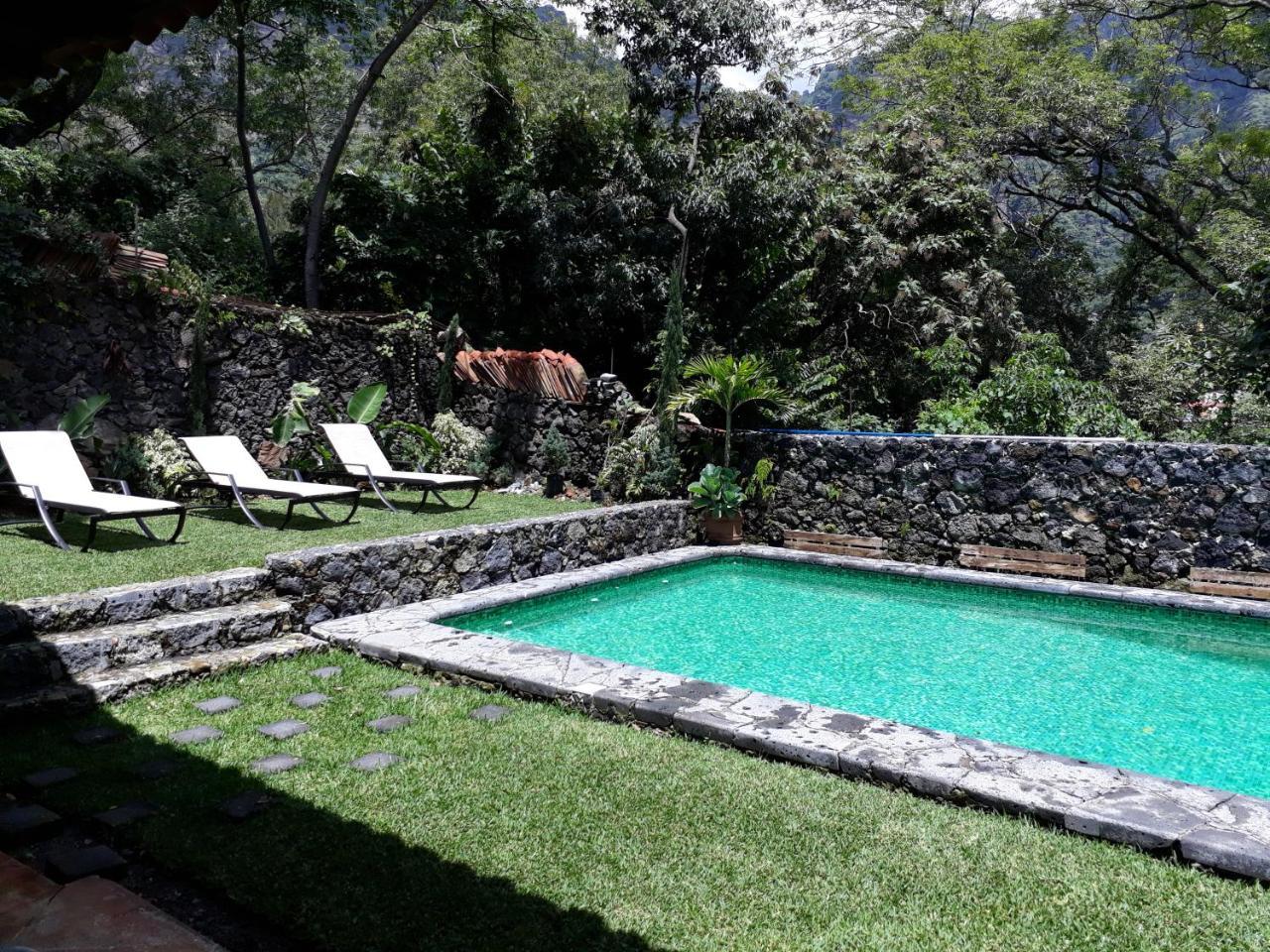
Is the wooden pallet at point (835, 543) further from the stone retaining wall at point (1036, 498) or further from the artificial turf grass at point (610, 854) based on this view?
the artificial turf grass at point (610, 854)

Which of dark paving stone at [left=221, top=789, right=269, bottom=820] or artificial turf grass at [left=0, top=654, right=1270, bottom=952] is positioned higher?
dark paving stone at [left=221, top=789, right=269, bottom=820]

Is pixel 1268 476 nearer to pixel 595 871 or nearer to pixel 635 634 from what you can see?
pixel 635 634

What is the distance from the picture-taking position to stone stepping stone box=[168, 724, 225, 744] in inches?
158

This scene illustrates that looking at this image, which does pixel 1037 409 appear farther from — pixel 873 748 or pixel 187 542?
pixel 187 542

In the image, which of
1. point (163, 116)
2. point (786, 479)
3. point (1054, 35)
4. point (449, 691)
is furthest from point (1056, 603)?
point (163, 116)

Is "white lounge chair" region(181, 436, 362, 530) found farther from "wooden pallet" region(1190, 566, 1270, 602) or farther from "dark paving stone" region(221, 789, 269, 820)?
"wooden pallet" region(1190, 566, 1270, 602)

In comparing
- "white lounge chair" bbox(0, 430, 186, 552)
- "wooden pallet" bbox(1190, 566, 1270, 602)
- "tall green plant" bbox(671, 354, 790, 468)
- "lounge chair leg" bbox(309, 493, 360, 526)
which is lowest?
"wooden pallet" bbox(1190, 566, 1270, 602)

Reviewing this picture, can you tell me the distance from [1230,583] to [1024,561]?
191 centimetres

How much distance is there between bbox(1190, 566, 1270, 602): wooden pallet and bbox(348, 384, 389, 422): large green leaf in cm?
1004

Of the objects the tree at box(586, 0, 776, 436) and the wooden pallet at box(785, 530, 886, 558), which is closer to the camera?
the wooden pallet at box(785, 530, 886, 558)

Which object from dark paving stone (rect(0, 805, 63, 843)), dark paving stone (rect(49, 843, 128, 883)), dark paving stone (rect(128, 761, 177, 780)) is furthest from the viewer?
dark paving stone (rect(128, 761, 177, 780))

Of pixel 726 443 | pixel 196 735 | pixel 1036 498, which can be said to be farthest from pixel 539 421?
pixel 196 735

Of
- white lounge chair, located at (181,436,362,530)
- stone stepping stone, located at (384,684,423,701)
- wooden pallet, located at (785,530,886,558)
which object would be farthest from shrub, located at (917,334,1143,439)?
stone stepping stone, located at (384,684,423,701)

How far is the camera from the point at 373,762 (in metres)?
3.82
